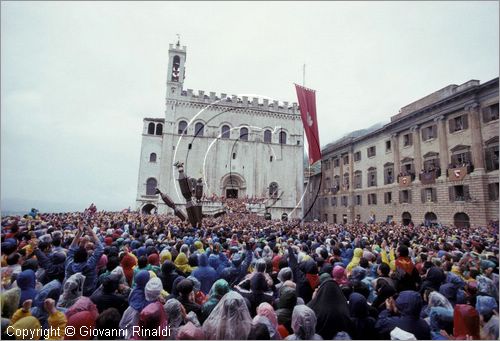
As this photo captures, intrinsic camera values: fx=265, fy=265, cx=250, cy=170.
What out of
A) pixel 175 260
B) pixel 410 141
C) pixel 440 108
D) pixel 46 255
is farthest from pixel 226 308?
pixel 410 141

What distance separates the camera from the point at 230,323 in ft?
8.93

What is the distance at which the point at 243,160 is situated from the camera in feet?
113

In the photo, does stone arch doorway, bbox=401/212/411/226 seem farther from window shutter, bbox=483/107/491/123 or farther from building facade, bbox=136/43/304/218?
building facade, bbox=136/43/304/218

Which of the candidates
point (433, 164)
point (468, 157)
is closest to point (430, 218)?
Result: point (433, 164)

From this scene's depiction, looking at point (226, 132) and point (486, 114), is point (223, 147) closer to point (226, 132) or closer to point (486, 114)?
point (226, 132)

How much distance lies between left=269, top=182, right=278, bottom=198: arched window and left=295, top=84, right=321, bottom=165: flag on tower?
77.2 ft

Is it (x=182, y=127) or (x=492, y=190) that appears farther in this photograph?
(x=182, y=127)

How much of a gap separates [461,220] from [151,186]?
103ft

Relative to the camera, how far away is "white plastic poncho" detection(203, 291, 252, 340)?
8.92ft

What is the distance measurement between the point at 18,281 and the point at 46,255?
6.01ft

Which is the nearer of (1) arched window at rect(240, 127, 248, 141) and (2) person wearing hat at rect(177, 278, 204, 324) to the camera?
(2) person wearing hat at rect(177, 278, 204, 324)

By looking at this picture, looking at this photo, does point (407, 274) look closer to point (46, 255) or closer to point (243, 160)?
point (46, 255)

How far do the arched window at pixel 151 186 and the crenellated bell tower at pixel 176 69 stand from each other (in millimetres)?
10557

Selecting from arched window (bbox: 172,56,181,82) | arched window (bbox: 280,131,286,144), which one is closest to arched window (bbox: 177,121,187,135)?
arched window (bbox: 172,56,181,82)
